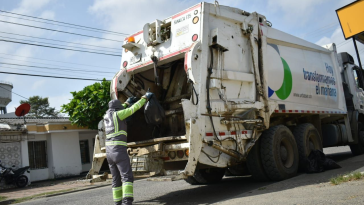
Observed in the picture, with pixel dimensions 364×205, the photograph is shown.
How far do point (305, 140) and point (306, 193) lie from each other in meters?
2.58

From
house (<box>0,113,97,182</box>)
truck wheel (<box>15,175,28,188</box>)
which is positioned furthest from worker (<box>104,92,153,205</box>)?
house (<box>0,113,97,182</box>)

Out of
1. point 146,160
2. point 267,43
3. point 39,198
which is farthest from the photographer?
point 39,198

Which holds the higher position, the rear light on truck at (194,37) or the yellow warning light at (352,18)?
the yellow warning light at (352,18)

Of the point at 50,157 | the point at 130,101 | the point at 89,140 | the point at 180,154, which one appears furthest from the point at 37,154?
the point at 180,154

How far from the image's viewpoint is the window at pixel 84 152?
63.3 feet

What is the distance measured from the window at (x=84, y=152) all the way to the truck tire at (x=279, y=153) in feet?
46.6

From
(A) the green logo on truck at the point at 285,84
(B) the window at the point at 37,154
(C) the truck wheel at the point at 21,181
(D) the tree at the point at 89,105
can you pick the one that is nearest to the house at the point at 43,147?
(B) the window at the point at 37,154

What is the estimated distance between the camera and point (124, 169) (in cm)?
536

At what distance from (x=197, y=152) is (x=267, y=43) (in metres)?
2.85

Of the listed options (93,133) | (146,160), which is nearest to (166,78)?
(146,160)

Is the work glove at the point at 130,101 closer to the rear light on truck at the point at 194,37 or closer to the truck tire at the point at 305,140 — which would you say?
the rear light on truck at the point at 194,37

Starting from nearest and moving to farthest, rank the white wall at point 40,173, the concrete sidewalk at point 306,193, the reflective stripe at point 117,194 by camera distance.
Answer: the concrete sidewalk at point 306,193, the reflective stripe at point 117,194, the white wall at point 40,173

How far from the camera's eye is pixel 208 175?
775 centimetres

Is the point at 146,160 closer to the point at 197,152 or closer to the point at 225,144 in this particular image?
the point at 197,152
